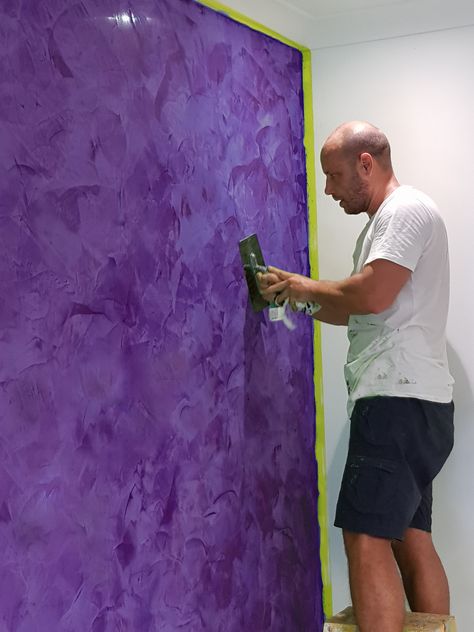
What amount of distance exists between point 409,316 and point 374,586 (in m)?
0.66

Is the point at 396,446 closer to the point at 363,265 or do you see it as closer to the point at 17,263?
the point at 363,265

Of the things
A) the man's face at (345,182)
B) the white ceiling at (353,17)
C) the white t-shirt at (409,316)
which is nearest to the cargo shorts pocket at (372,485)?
the white t-shirt at (409,316)

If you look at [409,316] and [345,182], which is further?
[345,182]

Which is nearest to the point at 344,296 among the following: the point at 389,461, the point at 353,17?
the point at 389,461

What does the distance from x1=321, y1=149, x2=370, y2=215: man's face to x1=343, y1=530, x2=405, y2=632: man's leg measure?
2.86 feet

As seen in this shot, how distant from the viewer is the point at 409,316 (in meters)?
2.25

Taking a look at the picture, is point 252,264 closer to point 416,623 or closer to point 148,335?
point 148,335

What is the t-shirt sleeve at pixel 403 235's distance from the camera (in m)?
2.17

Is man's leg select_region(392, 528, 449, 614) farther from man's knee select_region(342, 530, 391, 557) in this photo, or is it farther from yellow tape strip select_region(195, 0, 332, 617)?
yellow tape strip select_region(195, 0, 332, 617)

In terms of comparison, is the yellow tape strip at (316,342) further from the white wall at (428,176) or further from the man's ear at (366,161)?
the man's ear at (366,161)

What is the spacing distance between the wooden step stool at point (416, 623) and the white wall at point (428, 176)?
379 mm

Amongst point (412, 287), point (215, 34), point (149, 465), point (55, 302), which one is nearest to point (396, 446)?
point (412, 287)

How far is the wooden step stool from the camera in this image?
2141 mm

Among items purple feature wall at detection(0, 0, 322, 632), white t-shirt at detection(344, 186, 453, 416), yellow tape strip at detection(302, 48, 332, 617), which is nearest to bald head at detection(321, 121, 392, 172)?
white t-shirt at detection(344, 186, 453, 416)
